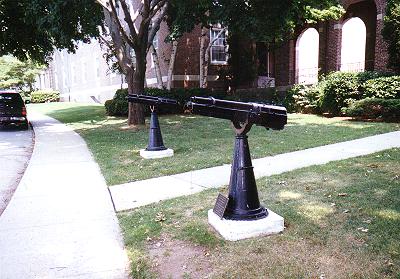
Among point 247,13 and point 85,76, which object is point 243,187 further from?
point 85,76

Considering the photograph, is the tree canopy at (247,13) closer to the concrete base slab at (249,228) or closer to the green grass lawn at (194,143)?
the green grass lawn at (194,143)

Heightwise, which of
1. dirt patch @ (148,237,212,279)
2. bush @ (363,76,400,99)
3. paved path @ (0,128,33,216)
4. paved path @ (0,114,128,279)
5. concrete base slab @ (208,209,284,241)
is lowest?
paved path @ (0,128,33,216)

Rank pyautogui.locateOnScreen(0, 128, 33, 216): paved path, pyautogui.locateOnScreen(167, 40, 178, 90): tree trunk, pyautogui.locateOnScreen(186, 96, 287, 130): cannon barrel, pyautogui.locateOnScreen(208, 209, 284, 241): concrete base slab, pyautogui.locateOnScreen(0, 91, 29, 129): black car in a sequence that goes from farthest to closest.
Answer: pyautogui.locateOnScreen(167, 40, 178, 90): tree trunk
pyautogui.locateOnScreen(0, 91, 29, 129): black car
pyautogui.locateOnScreen(0, 128, 33, 216): paved path
pyautogui.locateOnScreen(208, 209, 284, 241): concrete base slab
pyautogui.locateOnScreen(186, 96, 287, 130): cannon barrel

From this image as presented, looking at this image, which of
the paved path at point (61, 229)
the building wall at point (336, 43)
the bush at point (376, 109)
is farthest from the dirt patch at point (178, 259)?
the building wall at point (336, 43)

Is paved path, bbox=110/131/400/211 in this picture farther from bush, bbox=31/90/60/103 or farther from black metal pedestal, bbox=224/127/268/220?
bush, bbox=31/90/60/103

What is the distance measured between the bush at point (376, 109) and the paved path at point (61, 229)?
993 centimetres

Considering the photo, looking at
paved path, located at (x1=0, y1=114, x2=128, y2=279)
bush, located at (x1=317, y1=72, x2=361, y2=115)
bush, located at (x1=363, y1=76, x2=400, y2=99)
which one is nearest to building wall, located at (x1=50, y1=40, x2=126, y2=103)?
bush, located at (x1=317, y1=72, x2=361, y2=115)

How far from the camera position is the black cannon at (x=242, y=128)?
150 inches

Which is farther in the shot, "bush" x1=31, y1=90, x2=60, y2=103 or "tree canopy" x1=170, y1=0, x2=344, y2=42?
"bush" x1=31, y1=90, x2=60, y2=103

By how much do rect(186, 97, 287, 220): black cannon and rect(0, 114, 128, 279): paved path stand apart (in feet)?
4.28

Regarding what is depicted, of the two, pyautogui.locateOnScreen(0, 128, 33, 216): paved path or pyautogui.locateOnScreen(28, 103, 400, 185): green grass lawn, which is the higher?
pyautogui.locateOnScreen(28, 103, 400, 185): green grass lawn

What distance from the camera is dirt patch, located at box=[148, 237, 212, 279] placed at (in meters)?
3.36

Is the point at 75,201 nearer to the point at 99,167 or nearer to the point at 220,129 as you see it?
the point at 99,167

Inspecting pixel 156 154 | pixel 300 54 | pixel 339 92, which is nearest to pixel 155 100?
pixel 156 154
